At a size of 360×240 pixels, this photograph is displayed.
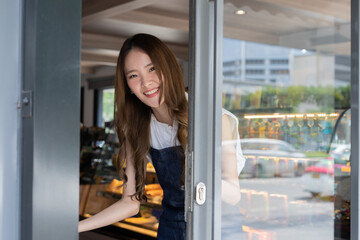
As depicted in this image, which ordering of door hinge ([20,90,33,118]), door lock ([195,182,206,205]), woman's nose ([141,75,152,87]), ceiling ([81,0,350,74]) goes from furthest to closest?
ceiling ([81,0,350,74]) < woman's nose ([141,75,152,87]) < door lock ([195,182,206,205]) < door hinge ([20,90,33,118])

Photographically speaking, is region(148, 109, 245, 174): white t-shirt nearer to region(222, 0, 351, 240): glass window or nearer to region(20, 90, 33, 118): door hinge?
region(222, 0, 351, 240): glass window

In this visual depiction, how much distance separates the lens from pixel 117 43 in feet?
20.5

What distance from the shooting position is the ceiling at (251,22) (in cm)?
402

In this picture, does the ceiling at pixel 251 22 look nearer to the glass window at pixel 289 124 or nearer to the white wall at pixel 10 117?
the glass window at pixel 289 124

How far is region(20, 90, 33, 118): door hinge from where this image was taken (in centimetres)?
134

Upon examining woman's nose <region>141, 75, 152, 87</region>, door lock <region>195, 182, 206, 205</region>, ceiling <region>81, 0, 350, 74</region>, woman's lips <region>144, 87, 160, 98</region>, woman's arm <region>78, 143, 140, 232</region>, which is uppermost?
ceiling <region>81, 0, 350, 74</region>

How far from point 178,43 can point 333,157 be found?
3337 millimetres

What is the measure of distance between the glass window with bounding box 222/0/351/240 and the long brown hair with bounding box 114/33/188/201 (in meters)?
0.23

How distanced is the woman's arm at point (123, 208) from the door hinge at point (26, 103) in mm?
630

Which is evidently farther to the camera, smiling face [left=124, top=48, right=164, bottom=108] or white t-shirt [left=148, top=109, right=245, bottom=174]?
white t-shirt [left=148, top=109, right=245, bottom=174]

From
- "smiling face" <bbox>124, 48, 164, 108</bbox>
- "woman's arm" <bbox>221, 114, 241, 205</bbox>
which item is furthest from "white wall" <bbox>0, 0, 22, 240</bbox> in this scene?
"woman's arm" <bbox>221, 114, 241, 205</bbox>

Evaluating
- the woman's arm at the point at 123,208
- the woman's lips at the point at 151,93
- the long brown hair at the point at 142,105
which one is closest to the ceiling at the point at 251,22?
the long brown hair at the point at 142,105

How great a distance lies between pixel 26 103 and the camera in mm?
1351

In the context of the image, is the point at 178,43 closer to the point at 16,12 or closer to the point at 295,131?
the point at 295,131
